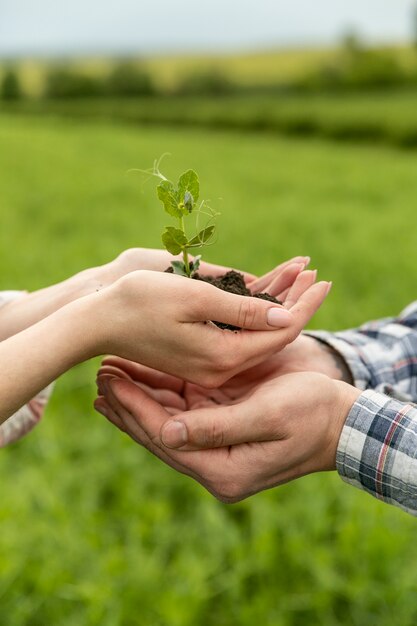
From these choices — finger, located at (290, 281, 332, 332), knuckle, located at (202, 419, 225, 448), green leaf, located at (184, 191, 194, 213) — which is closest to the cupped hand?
finger, located at (290, 281, 332, 332)

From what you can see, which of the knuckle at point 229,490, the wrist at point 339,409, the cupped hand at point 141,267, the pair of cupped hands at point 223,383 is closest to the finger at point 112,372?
the pair of cupped hands at point 223,383

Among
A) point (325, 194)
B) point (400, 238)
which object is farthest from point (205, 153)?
point (400, 238)

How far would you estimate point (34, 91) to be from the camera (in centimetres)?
2217

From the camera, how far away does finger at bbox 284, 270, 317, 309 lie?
1.40m

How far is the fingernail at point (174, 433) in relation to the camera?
51.4 inches

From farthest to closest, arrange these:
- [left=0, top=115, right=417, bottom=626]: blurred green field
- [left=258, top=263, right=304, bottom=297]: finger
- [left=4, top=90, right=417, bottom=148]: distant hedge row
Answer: [left=4, top=90, right=417, bottom=148]: distant hedge row, [left=0, top=115, right=417, bottom=626]: blurred green field, [left=258, top=263, right=304, bottom=297]: finger

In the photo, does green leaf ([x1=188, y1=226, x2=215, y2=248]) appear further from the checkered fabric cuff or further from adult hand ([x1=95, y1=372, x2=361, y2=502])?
the checkered fabric cuff

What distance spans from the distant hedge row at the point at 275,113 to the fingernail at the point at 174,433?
515 inches

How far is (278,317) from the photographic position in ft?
4.17

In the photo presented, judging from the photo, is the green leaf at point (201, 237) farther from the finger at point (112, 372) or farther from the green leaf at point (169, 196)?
the finger at point (112, 372)

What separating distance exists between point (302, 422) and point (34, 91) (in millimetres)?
22285

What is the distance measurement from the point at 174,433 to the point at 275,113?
16.0 metres

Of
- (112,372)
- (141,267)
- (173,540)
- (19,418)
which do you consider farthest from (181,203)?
(173,540)

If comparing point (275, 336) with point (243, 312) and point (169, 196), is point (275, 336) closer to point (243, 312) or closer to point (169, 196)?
point (243, 312)
